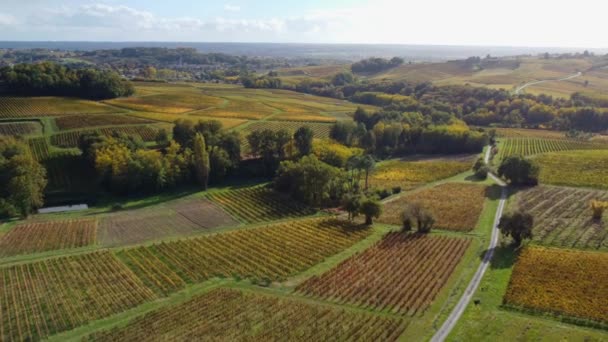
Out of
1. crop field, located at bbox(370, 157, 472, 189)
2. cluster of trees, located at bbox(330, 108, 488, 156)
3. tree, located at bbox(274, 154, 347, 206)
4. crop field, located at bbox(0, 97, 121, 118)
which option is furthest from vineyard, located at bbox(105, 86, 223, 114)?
crop field, located at bbox(370, 157, 472, 189)

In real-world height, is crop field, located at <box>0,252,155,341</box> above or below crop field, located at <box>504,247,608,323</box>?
below

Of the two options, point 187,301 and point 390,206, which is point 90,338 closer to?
point 187,301

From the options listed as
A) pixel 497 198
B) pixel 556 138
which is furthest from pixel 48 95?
pixel 556 138

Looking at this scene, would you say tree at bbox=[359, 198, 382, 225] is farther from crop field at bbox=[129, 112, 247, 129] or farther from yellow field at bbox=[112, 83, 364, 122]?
yellow field at bbox=[112, 83, 364, 122]

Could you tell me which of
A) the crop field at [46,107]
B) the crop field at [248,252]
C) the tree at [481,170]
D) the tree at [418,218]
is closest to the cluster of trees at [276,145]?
the crop field at [248,252]

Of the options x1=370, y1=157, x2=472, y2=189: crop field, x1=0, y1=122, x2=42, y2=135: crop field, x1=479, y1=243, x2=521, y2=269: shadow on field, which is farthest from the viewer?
x1=0, y1=122, x2=42, y2=135: crop field

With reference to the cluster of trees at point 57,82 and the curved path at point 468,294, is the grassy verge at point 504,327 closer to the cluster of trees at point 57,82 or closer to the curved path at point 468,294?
the curved path at point 468,294
